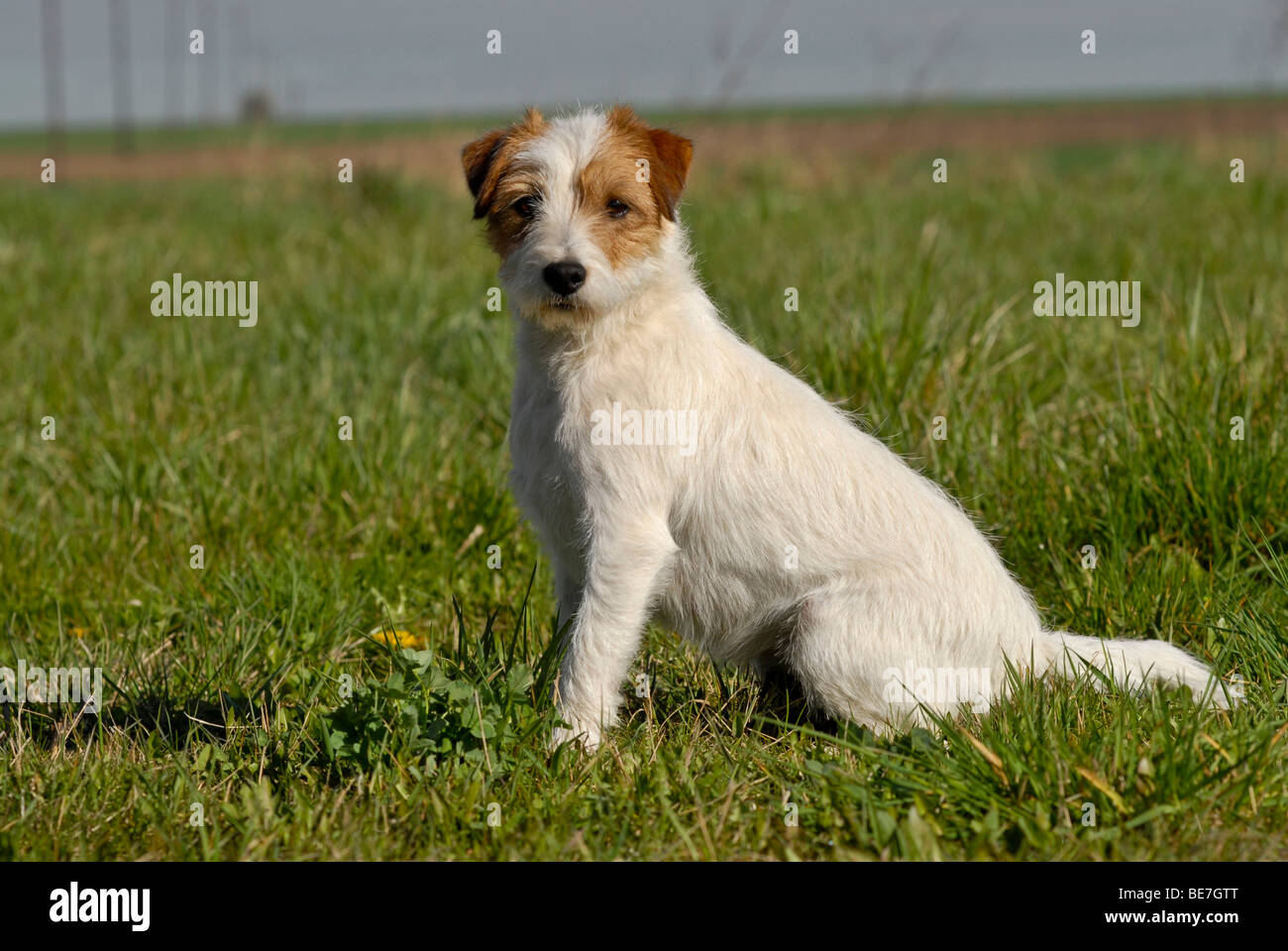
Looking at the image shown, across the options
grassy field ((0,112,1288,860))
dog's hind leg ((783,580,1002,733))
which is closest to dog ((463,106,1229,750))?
dog's hind leg ((783,580,1002,733))

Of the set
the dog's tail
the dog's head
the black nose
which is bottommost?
the dog's tail

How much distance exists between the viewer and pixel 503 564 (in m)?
4.84

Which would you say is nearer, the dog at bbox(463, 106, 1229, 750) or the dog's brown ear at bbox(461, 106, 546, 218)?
the dog at bbox(463, 106, 1229, 750)

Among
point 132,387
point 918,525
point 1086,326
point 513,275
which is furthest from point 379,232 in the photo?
point 918,525

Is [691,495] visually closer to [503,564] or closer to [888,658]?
[888,658]

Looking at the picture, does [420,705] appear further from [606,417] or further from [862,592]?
[862,592]

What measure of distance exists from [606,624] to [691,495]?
1.56ft

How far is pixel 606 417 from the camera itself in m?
3.58

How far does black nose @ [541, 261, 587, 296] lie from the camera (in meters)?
3.42

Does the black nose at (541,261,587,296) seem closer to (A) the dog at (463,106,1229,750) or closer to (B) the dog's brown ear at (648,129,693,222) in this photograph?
(A) the dog at (463,106,1229,750)

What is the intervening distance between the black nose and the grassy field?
104 cm

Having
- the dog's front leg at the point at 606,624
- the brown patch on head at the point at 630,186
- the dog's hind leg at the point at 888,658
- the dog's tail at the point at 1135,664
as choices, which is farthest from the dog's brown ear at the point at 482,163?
the dog's tail at the point at 1135,664

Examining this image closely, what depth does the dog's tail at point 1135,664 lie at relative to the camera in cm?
347

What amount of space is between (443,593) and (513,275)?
154cm
